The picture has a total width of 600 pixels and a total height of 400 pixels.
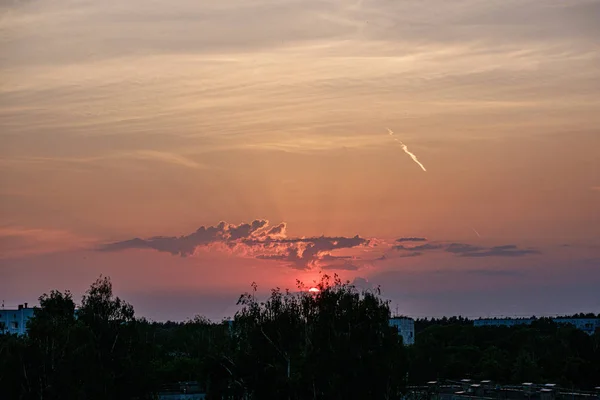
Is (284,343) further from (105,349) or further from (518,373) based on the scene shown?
(518,373)

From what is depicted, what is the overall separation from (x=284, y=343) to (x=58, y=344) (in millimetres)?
19959

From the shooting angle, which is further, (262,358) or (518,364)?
(518,364)

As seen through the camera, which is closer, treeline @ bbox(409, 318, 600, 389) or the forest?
the forest

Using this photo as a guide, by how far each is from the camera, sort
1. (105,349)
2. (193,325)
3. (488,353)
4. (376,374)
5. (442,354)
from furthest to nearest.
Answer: (193,325)
(488,353)
(442,354)
(105,349)
(376,374)

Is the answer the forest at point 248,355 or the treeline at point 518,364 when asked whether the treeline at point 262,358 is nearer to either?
the forest at point 248,355

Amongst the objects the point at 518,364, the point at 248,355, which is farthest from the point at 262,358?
the point at 518,364

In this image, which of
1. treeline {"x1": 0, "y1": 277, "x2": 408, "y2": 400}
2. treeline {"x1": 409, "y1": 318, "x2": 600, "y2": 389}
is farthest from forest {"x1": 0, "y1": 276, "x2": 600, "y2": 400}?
treeline {"x1": 409, "y1": 318, "x2": 600, "y2": 389}

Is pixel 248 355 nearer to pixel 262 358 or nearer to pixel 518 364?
pixel 262 358

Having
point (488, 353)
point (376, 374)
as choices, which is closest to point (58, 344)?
point (376, 374)

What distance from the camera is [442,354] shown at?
526 feet

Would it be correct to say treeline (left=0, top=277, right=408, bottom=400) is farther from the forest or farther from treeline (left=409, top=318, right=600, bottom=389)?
treeline (left=409, top=318, right=600, bottom=389)

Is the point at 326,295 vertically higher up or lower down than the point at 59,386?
higher up

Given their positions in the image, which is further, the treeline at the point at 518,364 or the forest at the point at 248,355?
the treeline at the point at 518,364

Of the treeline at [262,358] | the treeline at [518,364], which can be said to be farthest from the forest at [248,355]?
the treeline at [518,364]
